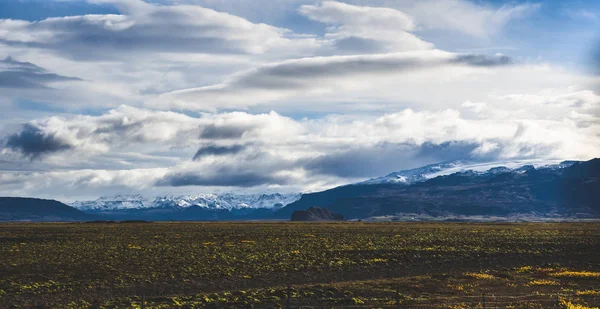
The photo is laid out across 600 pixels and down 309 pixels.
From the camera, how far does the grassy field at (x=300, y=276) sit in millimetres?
45594

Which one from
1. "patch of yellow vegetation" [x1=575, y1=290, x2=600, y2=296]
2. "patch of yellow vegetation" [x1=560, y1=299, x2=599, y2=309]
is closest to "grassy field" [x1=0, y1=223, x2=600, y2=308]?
"patch of yellow vegetation" [x1=575, y1=290, x2=600, y2=296]

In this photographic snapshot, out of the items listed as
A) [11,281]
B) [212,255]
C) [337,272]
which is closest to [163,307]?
[11,281]

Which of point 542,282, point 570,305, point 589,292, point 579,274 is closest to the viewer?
point 570,305

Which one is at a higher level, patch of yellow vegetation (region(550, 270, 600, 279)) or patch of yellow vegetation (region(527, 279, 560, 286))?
patch of yellow vegetation (region(550, 270, 600, 279))

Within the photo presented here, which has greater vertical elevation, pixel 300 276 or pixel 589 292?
pixel 300 276

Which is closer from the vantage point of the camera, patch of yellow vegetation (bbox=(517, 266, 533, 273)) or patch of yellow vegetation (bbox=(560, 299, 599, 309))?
patch of yellow vegetation (bbox=(560, 299, 599, 309))

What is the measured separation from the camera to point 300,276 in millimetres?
61781

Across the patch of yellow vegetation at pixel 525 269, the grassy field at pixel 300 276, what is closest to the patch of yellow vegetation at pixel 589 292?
the grassy field at pixel 300 276

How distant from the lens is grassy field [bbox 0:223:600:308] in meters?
45.6

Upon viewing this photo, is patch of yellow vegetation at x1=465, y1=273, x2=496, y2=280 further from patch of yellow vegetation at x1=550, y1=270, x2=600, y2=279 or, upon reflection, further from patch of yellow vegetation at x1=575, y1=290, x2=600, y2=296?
patch of yellow vegetation at x1=575, y1=290, x2=600, y2=296

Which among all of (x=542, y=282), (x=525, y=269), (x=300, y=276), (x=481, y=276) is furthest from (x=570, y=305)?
(x=525, y=269)

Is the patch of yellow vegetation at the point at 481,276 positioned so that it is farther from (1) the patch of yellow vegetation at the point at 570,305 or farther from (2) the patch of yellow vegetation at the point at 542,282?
(1) the patch of yellow vegetation at the point at 570,305

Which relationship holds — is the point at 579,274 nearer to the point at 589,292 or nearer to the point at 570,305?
the point at 589,292

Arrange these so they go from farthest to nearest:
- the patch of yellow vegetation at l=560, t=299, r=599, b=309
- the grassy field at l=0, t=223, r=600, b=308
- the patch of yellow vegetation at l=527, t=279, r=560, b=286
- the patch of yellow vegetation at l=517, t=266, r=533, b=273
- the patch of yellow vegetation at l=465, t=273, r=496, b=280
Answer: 1. the patch of yellow vegetation at l=517, t=266, r=533, b=273
2. the patch of yellow vegetation at l=465, t=273, r=496, b=280
3. the patch of yellow vegetation at l=527, t=279, r=560, b=286
4. the grassy field at l=0, t=223, r=600, b=308
5. the patch of yellow vegetation at l=560, t=299, r=599, b=309
